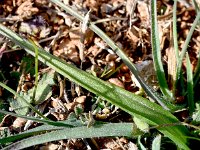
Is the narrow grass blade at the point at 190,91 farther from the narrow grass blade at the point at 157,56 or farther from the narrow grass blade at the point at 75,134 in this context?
the narrow grass blade at the point at 75,134

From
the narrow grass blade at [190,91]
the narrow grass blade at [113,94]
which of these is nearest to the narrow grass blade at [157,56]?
the narrow grass blade at [190,91]

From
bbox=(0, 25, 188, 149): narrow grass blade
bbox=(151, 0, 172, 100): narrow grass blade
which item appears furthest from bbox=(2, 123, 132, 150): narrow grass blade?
bbox=(151, 0, 172, 100): narrow grass blade

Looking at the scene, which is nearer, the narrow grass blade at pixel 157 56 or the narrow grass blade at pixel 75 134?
the narrow grass blade at pixel 75 134

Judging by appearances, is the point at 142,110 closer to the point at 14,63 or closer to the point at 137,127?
the point at 137,127

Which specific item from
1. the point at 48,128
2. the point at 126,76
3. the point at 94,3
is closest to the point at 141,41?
the point at 126,76

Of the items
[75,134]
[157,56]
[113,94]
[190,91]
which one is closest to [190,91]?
[190,91]
